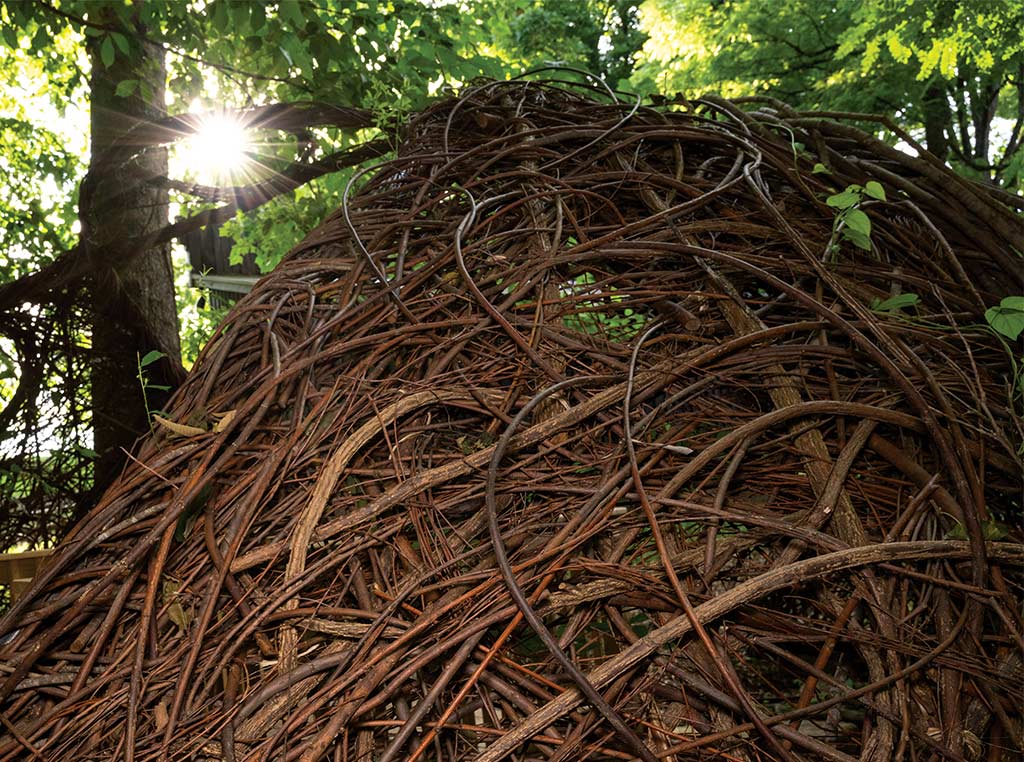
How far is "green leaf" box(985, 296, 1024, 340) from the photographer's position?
125cm

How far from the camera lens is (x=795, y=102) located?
326 inches

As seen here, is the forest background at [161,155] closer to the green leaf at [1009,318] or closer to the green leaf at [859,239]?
the green leaf at [859,239]

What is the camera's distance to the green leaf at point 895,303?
1305 millimetres

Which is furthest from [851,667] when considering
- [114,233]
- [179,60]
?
[179,60]

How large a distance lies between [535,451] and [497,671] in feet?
1.14

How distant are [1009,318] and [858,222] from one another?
0.32 meters

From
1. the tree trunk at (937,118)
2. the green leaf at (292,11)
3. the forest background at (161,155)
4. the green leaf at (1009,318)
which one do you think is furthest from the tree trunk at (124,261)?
the tree trunk at (937,118)

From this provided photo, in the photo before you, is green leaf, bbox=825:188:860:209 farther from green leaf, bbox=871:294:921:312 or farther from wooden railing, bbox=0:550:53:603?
wooden railing, bbox=0:550:53:603

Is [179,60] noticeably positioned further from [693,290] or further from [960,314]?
[960,314]

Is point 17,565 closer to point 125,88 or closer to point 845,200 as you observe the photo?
point 845,200

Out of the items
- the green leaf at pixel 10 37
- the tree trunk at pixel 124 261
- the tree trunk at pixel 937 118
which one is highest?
the tree trunk at pixel 937 118

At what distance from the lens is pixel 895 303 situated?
51.7 inches

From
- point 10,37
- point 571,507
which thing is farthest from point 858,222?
point 10,37

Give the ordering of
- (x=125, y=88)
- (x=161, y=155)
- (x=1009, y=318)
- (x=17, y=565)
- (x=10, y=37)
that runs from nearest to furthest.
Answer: (x=1009, y=318) → (x=17, y=565) → (x=10, y=37) → (x=125, y=88) → (x=161, y=155)
